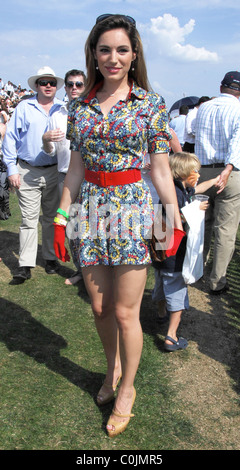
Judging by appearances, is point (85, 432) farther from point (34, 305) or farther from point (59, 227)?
point (34, 305)

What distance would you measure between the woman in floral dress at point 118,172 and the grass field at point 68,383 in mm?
198

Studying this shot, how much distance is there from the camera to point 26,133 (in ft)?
15.9

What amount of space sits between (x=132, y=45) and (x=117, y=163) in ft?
2.12

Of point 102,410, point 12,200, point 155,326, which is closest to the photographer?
point 102,410

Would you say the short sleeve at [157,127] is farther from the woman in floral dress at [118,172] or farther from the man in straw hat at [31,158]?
the man in straw hat at [31,158]

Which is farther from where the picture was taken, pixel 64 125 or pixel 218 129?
pixel 64 125

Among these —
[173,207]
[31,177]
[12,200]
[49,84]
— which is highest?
[49,84]

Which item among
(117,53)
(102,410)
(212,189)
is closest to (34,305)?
(102,410)

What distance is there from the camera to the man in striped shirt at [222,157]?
4426 mm

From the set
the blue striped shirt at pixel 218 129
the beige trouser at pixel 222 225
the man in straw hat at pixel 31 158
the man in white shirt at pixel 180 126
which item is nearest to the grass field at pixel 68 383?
the man in straw hat at pixel 31 158

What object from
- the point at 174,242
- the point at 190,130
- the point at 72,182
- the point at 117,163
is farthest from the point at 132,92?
the point at 190,130

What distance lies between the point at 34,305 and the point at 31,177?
1494 mm

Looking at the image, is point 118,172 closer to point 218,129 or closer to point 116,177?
point 116,177

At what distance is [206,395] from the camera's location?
3.01 meters
